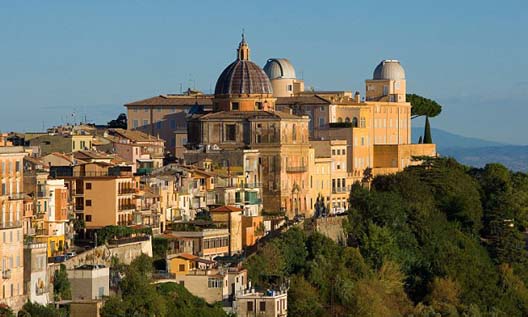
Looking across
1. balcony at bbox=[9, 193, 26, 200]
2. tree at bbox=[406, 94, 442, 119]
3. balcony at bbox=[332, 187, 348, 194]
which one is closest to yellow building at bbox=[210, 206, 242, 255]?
balcony at bbox=[9, 193, 26, 200]

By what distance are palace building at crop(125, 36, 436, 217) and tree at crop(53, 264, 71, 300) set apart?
23373mm

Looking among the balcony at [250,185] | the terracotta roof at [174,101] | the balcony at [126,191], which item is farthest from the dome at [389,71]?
the balcony at [126,191]

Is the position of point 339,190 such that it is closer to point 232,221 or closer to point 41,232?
point 232,221

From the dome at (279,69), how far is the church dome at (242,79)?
462 inches

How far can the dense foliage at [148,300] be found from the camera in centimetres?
5297

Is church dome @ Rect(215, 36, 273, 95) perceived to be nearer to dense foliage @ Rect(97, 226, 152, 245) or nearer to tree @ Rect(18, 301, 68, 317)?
dense foliage @ Rect(97, 226, 152, 245)

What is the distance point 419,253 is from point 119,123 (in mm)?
23819

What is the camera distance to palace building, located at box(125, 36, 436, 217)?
78562 millimetres

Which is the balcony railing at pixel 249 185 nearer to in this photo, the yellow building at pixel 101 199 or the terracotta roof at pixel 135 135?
the terracotta roof at pixel 135 135

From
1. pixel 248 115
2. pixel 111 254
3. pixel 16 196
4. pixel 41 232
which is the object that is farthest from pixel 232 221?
pixel 16 196

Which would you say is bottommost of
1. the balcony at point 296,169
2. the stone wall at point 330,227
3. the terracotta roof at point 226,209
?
the stone wall at point 330,227

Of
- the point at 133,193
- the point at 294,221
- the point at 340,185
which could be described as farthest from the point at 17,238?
the point at 340,185

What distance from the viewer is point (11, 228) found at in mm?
52469

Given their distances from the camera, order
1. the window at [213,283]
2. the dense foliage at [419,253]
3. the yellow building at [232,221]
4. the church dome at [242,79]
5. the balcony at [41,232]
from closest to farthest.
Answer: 1. the window at [213,283]
2. the balcony at [41,232]
3. the dense foliage at [419,253]
4. the yellow building at [232,221]
5. the church dome at [242,79]
